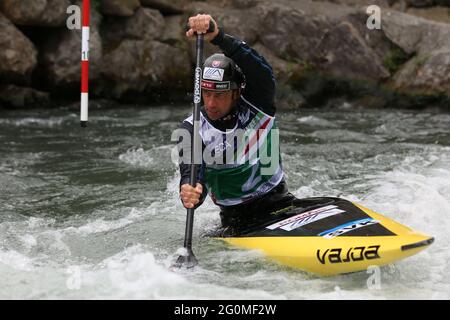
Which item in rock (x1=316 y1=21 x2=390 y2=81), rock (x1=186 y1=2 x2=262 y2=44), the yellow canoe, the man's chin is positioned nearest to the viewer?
the yellow canoe

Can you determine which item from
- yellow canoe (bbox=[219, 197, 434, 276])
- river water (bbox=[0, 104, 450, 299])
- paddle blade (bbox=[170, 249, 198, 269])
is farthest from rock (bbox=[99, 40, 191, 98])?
paddle blade (bbox=[170, 249, 198, 269])

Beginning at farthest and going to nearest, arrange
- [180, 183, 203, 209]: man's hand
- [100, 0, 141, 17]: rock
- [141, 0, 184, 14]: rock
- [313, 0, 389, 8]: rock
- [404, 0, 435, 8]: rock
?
1. [404, 0, 435, 8]: rock
2. [313, 0, 389, 8]: rock
3. [141, 0, 184, 14]: rock
4. [100, 0, 141, 17]: rock
5. [180, 183, 203, 209]: man's hand

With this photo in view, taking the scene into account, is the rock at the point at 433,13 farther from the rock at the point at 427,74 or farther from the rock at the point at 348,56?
the rock at the point at 348,56

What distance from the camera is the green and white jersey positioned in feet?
15.5

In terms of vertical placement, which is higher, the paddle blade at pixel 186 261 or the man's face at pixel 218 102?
the man's face at pixel 218 102

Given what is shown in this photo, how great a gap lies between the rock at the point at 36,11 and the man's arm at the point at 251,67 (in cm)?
714

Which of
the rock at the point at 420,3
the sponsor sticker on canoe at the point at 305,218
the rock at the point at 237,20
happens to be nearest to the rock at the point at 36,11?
the rock at the point at 237,20

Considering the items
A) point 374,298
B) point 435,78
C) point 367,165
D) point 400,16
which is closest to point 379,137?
point 367,165

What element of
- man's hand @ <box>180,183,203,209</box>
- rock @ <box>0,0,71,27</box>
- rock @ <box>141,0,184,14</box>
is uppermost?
rock @ <box>141,0,184,14</box>

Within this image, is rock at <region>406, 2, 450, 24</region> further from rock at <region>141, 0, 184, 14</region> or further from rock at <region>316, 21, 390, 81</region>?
rock at <region>141, 0, 184, 14</region>

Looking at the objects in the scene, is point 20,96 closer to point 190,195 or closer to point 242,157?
point 242,157

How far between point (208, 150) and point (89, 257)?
1127 millimetres

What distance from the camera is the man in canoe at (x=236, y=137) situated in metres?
4.54
